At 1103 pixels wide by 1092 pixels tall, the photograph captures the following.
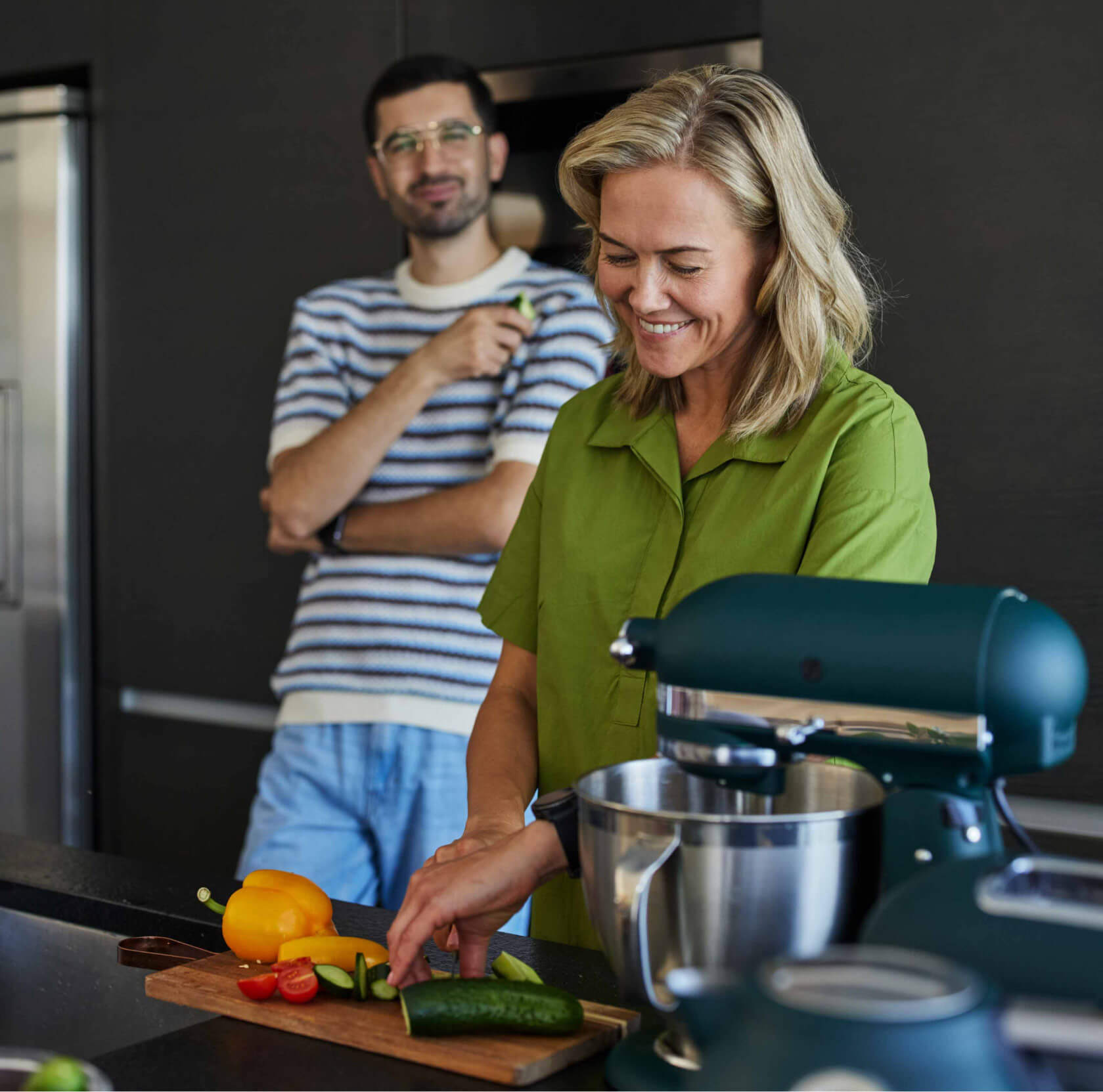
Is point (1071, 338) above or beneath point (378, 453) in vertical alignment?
above

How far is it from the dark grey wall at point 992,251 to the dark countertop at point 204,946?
104 centimetres

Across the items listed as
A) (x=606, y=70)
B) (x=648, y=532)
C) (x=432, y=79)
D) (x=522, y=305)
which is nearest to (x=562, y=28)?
(x=606, y=70)

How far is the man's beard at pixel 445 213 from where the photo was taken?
2.28 metres

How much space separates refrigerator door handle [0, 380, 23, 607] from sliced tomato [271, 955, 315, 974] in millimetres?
2176

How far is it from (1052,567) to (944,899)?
133 cm

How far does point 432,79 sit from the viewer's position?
7.48ft

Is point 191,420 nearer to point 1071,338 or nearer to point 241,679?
point 241,679

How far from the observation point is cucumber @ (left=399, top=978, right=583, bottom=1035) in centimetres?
94

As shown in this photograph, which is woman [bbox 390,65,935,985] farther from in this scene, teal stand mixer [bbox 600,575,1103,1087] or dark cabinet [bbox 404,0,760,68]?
dark cabinet [bbox 404,0,760,68]

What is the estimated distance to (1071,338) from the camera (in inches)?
75.7

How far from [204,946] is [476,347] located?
1.10m

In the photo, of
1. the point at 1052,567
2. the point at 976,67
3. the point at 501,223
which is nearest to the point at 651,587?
the point at 1052,567

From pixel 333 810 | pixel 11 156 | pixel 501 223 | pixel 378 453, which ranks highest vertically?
pixel 11 156

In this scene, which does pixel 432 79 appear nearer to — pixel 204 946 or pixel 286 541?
pixel 286 541
